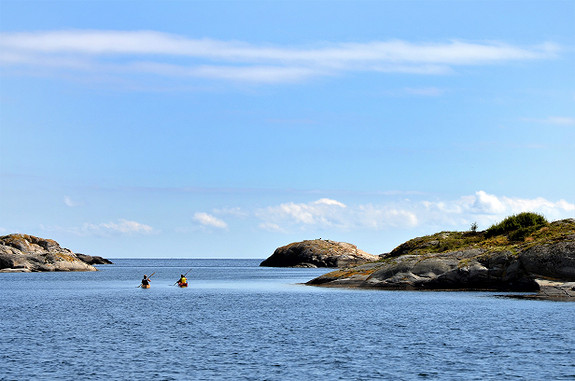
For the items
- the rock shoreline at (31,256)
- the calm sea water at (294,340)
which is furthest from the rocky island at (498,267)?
the rock shoreline at (31,256)

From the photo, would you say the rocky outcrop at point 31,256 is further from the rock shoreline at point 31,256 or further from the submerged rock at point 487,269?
the submerged rock at point 487,269

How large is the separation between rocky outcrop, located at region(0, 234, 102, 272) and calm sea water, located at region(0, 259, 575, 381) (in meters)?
93.8

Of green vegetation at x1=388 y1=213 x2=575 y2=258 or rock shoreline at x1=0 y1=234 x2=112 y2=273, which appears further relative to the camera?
rock shoreline at x1=0 y1=234 x2=112 y2=273

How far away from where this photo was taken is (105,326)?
5034 centimetres

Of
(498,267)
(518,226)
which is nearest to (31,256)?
(518,226)

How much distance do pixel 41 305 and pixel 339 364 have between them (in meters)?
46.3

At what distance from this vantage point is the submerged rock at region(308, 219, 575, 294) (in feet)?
234

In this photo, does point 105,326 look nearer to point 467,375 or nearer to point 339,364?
point 339,364

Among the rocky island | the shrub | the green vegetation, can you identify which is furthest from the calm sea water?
the shrub

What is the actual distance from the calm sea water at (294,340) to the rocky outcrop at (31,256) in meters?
93.8

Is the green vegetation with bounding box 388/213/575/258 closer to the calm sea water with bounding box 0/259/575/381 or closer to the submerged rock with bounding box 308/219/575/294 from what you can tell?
the submerged rock with bounding box 308/219/575/294

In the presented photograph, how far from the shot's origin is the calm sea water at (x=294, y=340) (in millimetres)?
31875

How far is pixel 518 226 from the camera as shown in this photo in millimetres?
102750

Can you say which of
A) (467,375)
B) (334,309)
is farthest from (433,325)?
(467,375)
